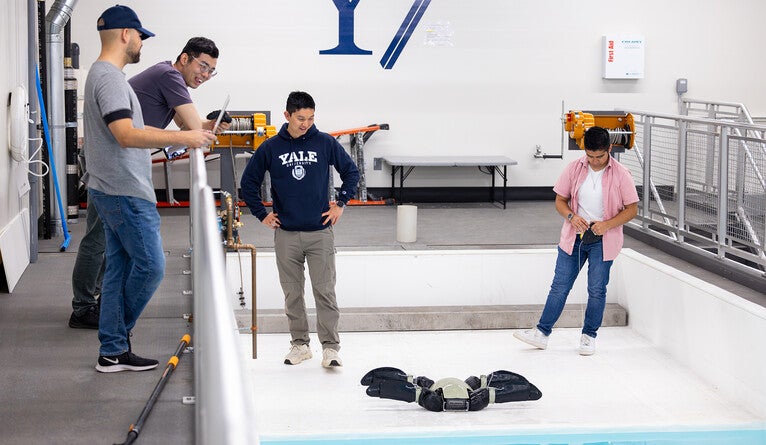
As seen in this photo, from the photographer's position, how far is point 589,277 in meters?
6.97

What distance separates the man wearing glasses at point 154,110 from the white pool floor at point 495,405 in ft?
4.03

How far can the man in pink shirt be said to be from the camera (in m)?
6.67

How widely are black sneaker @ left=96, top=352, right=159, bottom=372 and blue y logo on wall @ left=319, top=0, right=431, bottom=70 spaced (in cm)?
731

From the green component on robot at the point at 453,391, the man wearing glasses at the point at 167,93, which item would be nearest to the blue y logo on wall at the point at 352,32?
the green component on robot at the point at 453,391

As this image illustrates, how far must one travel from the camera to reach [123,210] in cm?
394

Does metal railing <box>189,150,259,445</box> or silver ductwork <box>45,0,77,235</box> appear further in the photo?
silver ductwork <box>45,0,77,235</box>

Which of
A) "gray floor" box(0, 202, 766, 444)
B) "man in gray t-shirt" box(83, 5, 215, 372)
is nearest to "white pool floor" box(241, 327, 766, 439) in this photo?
"gray floor" box(0, 202, 766, 444)

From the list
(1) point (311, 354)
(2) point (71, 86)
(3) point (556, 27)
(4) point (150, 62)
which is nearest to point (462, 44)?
(3) point (556, 27)

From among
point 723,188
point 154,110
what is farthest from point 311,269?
point 723,188

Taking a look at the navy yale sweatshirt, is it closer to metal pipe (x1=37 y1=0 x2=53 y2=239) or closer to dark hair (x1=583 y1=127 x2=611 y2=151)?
dark hair (x1=583 y1=127 x2=611 y2=151)

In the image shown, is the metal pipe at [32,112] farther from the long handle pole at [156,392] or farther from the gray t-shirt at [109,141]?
the gray t-shirt at [109,141]

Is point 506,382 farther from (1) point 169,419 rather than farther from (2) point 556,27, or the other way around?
(2) point 556,27

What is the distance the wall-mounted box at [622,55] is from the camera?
1144cm

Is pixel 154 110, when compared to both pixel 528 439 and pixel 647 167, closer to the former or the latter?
pixel 528 439
